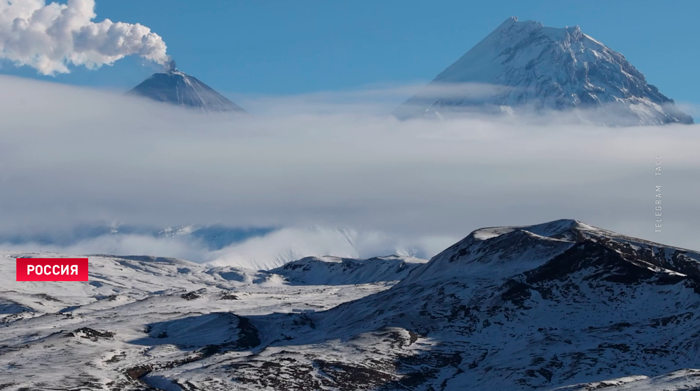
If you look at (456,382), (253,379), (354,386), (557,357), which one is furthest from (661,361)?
(253,379)

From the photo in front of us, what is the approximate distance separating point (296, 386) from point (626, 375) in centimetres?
6401

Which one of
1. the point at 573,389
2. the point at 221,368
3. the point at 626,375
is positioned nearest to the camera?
the point at 573,389

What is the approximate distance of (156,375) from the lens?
19375cm

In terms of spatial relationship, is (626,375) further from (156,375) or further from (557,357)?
(156,375)

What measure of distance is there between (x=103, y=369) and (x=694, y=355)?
397 ft

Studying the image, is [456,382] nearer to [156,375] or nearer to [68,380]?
[156,375]

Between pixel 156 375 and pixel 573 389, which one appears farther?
pixel 156 375

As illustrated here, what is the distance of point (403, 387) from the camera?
7466 inches

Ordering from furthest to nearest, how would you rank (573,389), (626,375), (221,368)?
1. (221,368)
2. (626,375)
3. (573,389)

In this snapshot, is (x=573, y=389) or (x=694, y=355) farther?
(x=694, y=355)

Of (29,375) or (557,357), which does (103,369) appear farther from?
(557,357)

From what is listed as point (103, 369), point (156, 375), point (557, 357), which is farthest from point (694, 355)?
point (103, 369)

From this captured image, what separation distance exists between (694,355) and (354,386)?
6826cm

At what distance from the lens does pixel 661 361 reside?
628 feet
